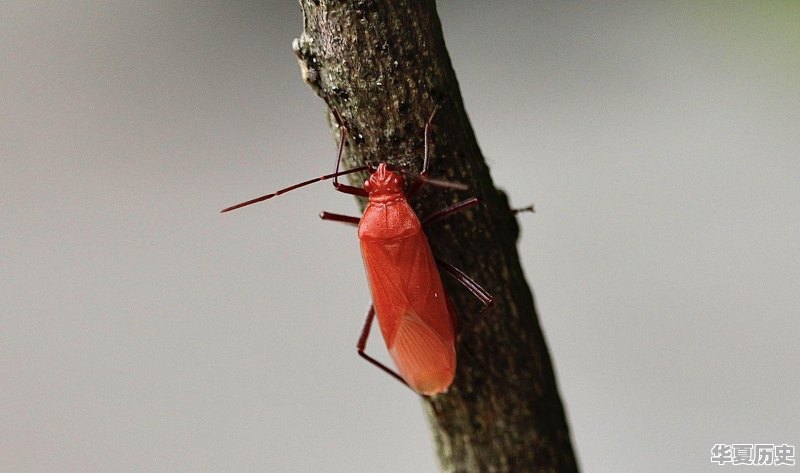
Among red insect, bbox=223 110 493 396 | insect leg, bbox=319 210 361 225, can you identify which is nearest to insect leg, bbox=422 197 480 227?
red insect, bbox=223 110 493 396

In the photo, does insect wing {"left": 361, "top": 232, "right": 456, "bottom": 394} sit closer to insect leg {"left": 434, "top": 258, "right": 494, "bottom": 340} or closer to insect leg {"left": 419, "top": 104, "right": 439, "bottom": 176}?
insect leg {"left": 434, "top": 258, "right": 494, "bottom": 340}

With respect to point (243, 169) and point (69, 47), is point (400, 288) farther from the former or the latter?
point (69, 47)

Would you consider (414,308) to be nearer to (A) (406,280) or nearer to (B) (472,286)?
(A) (406,280)

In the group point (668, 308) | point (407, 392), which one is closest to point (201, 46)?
point (407, 392)

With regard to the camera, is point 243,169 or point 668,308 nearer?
point 668,308

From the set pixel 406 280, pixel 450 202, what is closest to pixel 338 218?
pixel 406 280

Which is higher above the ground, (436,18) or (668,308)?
(436,18)
